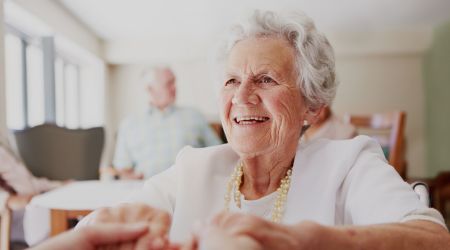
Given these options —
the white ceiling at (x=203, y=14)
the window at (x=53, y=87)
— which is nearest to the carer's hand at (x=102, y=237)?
the window at (x=53, y=87)

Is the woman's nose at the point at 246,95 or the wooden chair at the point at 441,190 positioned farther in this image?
the wooden chair at the point at 441,190

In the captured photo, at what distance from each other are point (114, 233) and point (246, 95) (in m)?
0.28

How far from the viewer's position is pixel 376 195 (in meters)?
0.49

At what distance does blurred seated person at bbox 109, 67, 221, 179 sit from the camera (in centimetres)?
91

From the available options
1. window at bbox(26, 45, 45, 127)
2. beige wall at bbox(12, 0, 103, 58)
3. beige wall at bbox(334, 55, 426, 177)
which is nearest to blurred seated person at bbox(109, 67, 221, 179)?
beige wall at bbox(12, 0, 103, 58)

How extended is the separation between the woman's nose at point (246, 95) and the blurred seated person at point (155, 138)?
9.9 inches

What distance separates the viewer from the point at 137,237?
0.33 metres

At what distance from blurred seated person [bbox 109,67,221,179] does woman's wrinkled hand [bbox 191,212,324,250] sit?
0.49 m

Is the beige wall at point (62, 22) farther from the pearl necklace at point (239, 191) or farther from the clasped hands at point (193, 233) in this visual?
the clasped hands at point (193, 233)

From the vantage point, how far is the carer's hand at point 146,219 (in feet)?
1.07

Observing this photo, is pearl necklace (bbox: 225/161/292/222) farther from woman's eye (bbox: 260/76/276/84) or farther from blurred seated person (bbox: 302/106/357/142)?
blurred seated person (bbox: 302/106/357/142)

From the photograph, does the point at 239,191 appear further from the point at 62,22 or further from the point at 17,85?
the point at 62,22

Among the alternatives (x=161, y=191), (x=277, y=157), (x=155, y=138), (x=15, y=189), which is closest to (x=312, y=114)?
(x=277, y=157)

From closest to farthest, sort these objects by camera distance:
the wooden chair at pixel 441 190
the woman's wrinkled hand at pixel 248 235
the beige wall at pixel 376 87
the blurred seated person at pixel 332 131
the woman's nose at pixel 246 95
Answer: the woman's wrinkled hand at pixel 248 235 < the woman's nose at pixel 246 95 < the blurred seated person at pixel 332 131 < the wooden chair at pixel 441 190 < the beige wall at pixel 376 87
